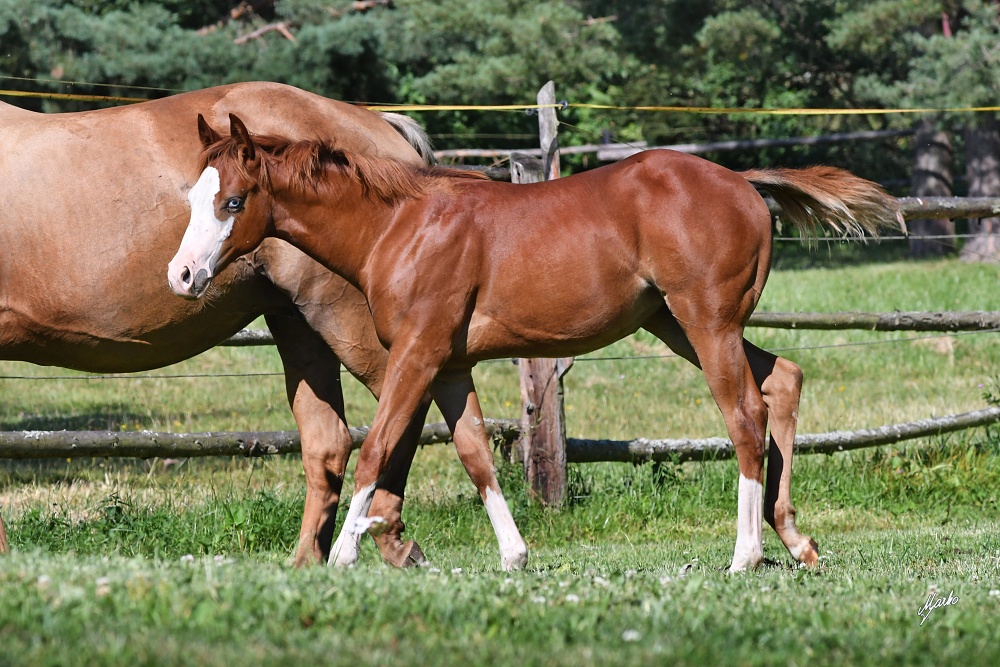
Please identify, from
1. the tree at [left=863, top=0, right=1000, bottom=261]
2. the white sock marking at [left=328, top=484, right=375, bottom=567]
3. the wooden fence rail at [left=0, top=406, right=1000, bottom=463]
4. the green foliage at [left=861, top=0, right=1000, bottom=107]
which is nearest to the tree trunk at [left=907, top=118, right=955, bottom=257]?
the tree at [left=863, top=0, right=1000, bottom=261]

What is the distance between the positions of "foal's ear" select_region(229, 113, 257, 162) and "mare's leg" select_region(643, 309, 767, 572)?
6.45 feet

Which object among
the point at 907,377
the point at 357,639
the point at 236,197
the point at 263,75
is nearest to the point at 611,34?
the point at 263,75

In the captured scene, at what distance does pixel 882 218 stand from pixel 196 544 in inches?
156

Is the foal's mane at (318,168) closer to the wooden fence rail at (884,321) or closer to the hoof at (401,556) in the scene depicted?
the hoof at (401,556)

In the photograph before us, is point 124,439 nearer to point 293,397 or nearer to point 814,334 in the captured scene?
point 293,397

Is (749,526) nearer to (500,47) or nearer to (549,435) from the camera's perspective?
(549,435)

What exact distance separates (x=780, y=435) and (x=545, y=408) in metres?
2.23

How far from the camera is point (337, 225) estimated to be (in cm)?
508

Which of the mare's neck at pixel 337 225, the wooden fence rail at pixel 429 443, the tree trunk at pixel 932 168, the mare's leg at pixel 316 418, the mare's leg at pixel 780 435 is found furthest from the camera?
the tree trunk at pixel 932 168

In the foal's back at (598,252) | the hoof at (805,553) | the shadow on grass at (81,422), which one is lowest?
the shadow on grass at (81,422)

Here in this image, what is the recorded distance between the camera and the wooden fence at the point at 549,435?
6.79 m

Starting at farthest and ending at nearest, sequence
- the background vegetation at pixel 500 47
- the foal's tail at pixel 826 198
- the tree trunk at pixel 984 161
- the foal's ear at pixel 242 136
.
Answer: the tree trunk at pixel 984 161
the background vegetation at pixel 500 47
the foal's tail at pixel 826 198
the foal's ear at pixel 242 136

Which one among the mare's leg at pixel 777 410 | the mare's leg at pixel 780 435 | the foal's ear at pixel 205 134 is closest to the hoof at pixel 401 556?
the mare's leg at pixel 777 410

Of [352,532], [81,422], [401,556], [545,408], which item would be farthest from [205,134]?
[81,422]
